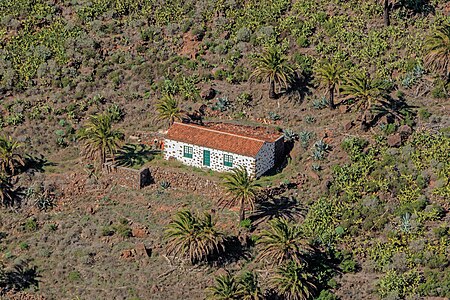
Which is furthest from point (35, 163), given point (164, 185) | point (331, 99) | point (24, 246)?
point (331, 99)

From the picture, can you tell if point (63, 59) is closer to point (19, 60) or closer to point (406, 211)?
point (19, 60)

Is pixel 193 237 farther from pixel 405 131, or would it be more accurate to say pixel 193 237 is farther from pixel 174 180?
pixel 405 131

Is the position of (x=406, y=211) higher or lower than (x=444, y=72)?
lower

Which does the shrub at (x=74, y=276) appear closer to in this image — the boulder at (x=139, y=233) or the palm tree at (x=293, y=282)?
the boulder at (x=139, y=233)

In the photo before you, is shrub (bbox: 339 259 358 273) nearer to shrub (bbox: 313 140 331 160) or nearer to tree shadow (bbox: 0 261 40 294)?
shrub (bbox: 313 140 331 160)

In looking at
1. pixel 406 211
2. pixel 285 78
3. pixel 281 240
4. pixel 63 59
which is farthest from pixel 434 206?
pixel 63 59

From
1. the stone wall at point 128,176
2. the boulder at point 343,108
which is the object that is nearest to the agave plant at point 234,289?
the stone wall at point 128,176

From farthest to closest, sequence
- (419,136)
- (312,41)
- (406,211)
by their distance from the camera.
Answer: (312,41) < (419,136) < (406,211)
